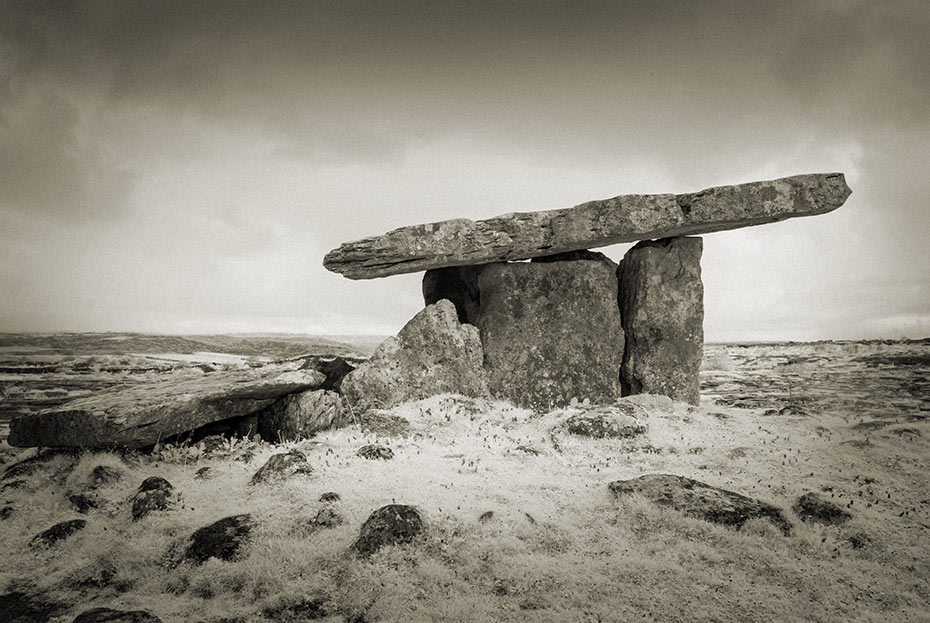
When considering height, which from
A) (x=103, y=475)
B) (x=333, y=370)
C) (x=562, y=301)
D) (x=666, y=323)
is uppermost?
(x=562, y=301)

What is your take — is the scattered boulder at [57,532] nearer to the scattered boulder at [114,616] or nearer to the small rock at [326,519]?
the scattered boulder at [114,616]

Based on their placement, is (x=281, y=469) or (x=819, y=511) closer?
(x=819, y=511)

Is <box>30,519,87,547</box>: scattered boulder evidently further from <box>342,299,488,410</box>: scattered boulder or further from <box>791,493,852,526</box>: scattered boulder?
<box>791,493,852,526</box>: scattered boulder

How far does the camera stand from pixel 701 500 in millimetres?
5840

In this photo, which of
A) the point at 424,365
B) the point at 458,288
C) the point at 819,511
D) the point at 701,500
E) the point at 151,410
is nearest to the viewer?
the point at 819,511

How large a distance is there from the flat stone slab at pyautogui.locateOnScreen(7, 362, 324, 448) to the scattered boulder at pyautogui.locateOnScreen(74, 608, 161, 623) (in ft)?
15.5

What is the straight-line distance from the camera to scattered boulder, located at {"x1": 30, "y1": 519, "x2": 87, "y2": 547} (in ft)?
18.8

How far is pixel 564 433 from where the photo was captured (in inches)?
353

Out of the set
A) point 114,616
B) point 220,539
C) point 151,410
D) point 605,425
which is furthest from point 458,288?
point 114,616

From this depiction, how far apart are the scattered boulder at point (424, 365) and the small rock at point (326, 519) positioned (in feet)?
17.4

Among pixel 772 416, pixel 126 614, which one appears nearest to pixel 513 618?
pixel 126 614

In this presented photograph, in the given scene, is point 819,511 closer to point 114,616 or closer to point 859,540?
point 859,540

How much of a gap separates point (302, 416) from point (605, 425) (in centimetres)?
530

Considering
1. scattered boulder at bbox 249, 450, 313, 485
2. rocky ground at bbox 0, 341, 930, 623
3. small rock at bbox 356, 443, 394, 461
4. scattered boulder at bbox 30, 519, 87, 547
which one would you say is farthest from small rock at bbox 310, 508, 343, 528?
scattered boulder at bbox 30, 519, 87, 547
